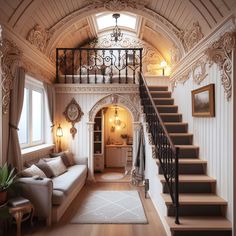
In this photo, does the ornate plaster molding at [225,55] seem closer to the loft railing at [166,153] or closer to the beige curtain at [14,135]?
the loft railing at [166,153]

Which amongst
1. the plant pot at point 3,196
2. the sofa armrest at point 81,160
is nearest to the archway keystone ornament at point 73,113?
the sofa armrest at point 81,160

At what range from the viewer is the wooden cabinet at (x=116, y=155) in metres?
8.35

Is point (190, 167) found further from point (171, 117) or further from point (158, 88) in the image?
point (158, 88)

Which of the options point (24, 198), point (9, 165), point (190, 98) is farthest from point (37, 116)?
point (190, 98)

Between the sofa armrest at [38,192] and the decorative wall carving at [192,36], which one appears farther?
the decorative wall carving at [192,36]

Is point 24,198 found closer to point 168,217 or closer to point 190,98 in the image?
point 168,217

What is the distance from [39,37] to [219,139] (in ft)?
13.7

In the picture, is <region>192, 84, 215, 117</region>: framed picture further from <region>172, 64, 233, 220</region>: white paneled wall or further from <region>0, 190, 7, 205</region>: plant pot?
<region>0, 190, 7, 205</region>: plant pot

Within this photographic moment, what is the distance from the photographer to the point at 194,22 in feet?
13.6

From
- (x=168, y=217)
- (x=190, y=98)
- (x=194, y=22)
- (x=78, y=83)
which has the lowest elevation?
(x=168, y=217)

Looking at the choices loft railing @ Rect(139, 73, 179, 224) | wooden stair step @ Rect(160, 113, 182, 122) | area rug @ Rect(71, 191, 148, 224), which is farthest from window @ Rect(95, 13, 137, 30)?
area rug @ Rect(71, 191, 148, 224)

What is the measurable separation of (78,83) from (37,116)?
148cm

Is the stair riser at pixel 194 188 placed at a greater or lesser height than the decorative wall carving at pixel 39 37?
lesser

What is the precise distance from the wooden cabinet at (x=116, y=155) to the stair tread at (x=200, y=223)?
17.3 ft
